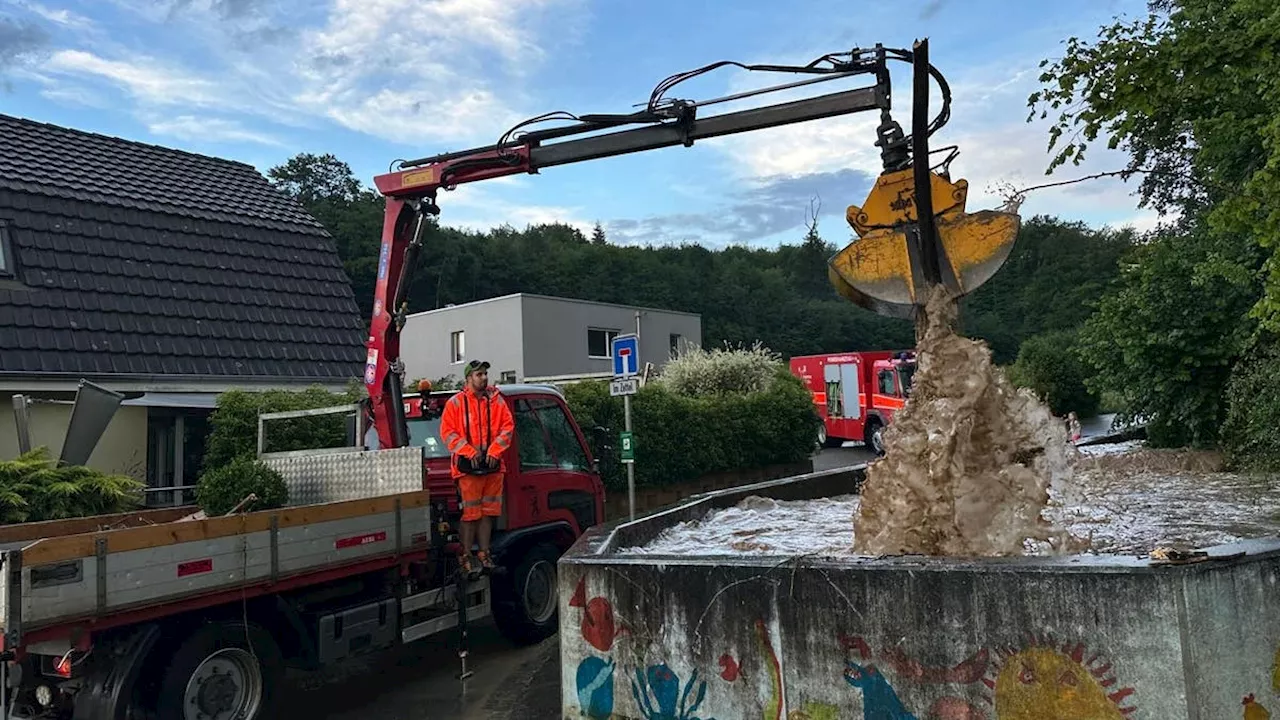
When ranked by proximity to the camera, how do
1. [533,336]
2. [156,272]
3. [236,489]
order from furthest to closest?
[533,336], [156,272], [236,489]

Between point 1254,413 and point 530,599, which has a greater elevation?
point 1254,413

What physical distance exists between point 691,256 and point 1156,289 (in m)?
67.4

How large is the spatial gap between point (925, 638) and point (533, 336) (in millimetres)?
28150

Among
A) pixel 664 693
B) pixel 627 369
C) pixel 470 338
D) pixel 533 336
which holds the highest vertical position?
pixel 470 338

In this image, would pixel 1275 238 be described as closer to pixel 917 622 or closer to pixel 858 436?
pixel 917 622

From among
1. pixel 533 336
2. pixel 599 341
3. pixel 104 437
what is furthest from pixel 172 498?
pixel 599 341

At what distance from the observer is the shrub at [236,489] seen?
6.63m

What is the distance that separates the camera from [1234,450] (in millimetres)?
11141

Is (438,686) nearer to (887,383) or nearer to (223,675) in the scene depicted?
(223,675)

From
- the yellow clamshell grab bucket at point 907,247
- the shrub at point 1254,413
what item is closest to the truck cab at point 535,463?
the yellow clamshell grab bucket at point 907,247

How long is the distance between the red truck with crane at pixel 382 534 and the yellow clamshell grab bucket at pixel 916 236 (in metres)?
0.01

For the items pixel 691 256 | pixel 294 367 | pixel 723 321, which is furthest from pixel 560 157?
pixel 691 256

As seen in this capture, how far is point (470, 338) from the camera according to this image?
3391 centimetres

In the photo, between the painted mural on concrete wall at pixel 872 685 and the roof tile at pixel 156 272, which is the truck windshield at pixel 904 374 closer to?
the roof tile at pixel 156 272
